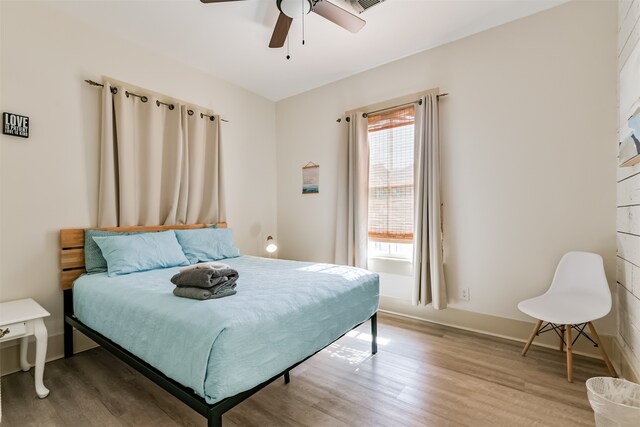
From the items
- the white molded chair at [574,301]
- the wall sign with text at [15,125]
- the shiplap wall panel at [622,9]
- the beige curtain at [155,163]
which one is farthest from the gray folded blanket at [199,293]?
the shiplap wall panel at [622,9]

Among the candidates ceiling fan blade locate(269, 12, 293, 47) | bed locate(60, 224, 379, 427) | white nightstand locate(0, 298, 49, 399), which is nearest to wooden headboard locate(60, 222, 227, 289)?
bed locate(60, 224, 379, 427)

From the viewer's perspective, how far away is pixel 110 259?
235 centimetres

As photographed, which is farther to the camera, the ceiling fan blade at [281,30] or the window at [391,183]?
the window at [391,183]

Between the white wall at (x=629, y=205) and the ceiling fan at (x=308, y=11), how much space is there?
1.78 meters

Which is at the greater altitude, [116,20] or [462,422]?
[116,20]

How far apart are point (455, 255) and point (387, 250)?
0.78m

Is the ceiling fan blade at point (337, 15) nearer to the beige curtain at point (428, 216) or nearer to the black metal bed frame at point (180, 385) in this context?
the beige curtain at point (428, 216)

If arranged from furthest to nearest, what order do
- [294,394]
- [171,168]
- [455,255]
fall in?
1. [171,168]
2. [455,255]
3. [294,394]

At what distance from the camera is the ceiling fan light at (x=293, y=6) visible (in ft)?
6.74

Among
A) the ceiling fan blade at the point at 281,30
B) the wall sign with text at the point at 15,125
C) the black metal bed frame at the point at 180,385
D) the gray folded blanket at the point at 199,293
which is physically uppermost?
the ceiling fan blade at the point at 281,30

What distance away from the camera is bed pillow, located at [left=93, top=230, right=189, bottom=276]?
7.68 feet

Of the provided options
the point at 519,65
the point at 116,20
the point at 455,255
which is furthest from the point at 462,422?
the point at 116,20

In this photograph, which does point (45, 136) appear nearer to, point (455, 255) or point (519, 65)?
point (455, 255)

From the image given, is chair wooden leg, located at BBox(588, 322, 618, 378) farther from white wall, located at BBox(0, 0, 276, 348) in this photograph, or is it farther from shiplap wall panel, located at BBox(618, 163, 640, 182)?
white wall, located at BBox(0, 0, 276, 348)
